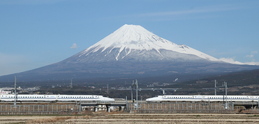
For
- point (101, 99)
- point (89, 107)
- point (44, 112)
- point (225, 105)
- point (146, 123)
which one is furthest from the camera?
point (101, 99)

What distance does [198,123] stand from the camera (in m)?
70.3

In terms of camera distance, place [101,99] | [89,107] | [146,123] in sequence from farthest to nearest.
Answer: [101,99]
[89,107]
[146,123]

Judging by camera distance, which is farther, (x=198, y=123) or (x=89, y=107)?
(x=89, y=107)

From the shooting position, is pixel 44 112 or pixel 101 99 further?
pixel 101 99

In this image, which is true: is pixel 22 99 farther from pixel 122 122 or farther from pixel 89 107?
pixel 122 122

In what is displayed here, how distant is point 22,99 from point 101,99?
650 inches

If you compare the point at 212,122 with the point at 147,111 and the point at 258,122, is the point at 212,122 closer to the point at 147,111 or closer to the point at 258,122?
the point at 258,122

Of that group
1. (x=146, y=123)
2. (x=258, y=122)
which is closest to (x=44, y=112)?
(x=146, y=123)

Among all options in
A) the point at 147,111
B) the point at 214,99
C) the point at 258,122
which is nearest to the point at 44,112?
the point at 147,111

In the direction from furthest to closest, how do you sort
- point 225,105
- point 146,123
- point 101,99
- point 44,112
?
point 101,99 < point 225,105 < point 44,112 < point 146,123

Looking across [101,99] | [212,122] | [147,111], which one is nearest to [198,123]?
[212,122]

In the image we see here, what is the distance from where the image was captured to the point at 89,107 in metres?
121

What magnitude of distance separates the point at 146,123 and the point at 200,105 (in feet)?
151

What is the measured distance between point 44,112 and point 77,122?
2622 cm
